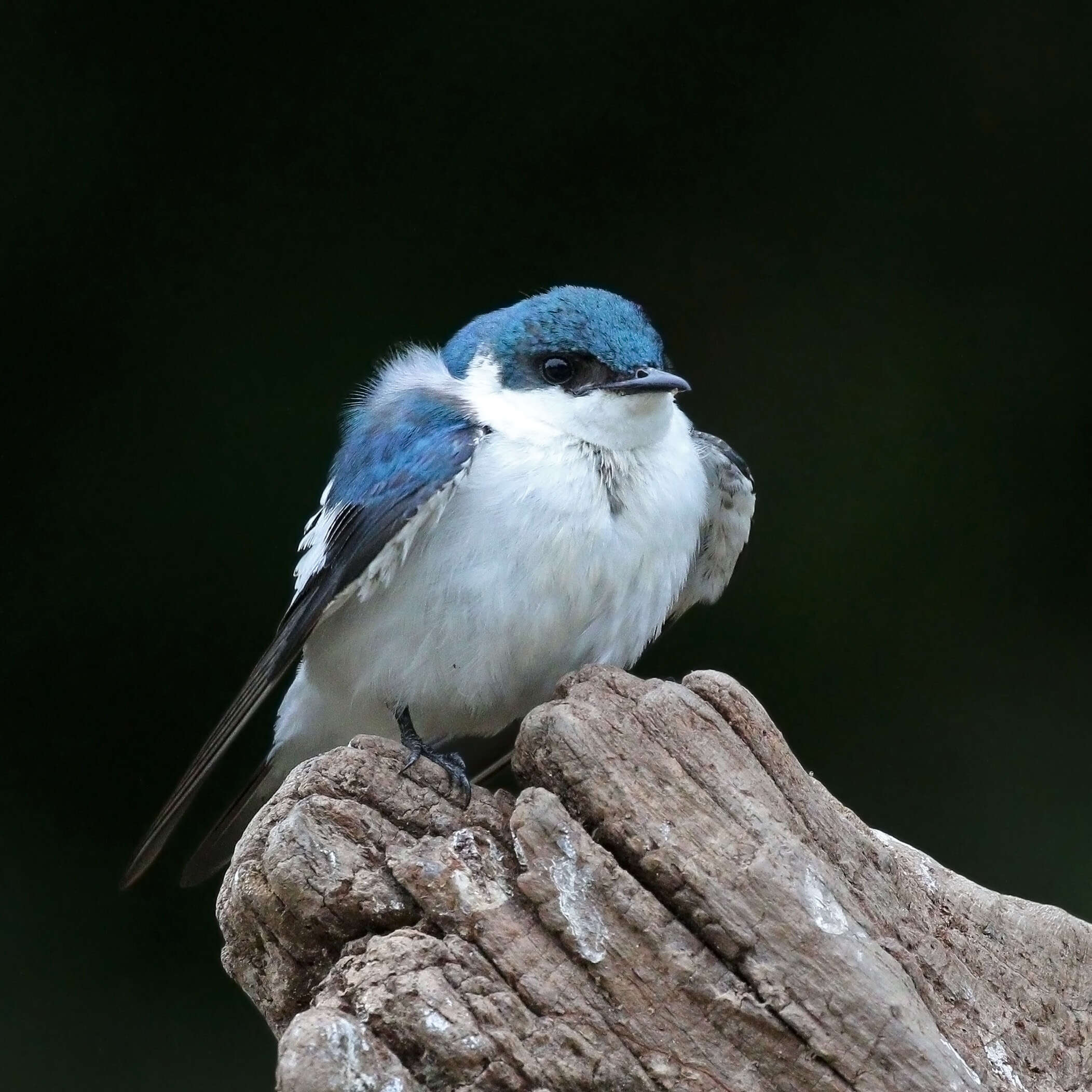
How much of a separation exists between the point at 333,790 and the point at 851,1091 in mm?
585

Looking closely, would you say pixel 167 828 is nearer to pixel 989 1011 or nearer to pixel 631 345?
pixel 631 345

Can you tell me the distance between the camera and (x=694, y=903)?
4.89 feet

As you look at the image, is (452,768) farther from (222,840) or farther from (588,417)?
(222,840)

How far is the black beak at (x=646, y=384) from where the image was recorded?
2.00m

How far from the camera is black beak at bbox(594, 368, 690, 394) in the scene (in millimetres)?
2004

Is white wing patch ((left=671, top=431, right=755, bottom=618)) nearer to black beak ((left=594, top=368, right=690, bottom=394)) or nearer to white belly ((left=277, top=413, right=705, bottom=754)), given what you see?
white belly ((left=277, top=413, right=705, bottom=754))

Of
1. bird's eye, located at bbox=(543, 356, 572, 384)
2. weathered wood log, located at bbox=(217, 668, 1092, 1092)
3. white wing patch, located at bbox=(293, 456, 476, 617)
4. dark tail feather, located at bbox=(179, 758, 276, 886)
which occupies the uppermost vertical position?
bird's eye, located at bbox=(543, 356, 572, 384)

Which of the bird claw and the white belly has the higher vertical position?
the white belly

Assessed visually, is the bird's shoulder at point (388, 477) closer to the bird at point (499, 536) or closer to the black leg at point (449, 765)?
the bird at point (499, 536)

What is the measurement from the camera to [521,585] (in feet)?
6.42

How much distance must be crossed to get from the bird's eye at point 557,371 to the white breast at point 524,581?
10 cm

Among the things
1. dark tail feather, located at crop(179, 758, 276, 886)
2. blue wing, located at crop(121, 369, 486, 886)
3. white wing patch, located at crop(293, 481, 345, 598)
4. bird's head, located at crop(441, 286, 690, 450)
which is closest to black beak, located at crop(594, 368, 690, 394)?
bird's head, located at crop(441, 286, 690, 450)

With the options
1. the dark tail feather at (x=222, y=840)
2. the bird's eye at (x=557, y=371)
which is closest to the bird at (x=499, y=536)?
the bird's eye at (x=557, y=371)

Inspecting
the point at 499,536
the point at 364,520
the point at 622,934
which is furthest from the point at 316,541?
the point at 622,934
